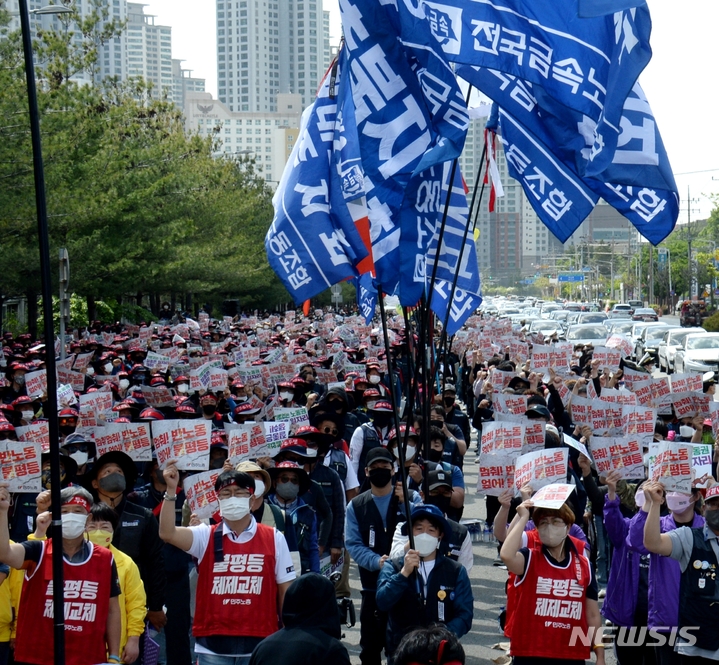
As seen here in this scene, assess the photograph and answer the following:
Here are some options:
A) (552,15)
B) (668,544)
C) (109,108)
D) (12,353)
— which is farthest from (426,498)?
(109,108)

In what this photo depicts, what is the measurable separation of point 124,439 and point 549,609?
4.15 m

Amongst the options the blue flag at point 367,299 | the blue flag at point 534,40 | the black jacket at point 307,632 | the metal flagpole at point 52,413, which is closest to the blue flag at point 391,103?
the blue flag at point 534,40

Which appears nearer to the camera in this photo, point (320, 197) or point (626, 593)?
point (626, 593)

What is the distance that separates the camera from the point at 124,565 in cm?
632

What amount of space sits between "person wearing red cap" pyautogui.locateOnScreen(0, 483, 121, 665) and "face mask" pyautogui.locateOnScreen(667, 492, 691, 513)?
10.1 feet

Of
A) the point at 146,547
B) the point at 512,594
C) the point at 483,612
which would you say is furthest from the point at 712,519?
the point at 483,612

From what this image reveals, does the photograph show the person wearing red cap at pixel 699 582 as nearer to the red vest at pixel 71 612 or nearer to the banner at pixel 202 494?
the banner at pixel 202 494

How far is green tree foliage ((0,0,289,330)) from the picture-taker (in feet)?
80.7

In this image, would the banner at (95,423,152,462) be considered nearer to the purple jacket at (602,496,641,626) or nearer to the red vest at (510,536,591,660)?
the purple jacket at (602,496,641,626)

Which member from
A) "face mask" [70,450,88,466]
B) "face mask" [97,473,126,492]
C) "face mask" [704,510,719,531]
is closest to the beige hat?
"face mask" [97,473,126,492]

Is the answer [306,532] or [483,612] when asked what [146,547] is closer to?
[306,532]

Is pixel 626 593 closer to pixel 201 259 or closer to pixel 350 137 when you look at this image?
pixel 350 137

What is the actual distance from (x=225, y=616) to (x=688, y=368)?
1007 inches

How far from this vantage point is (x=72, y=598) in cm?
606
